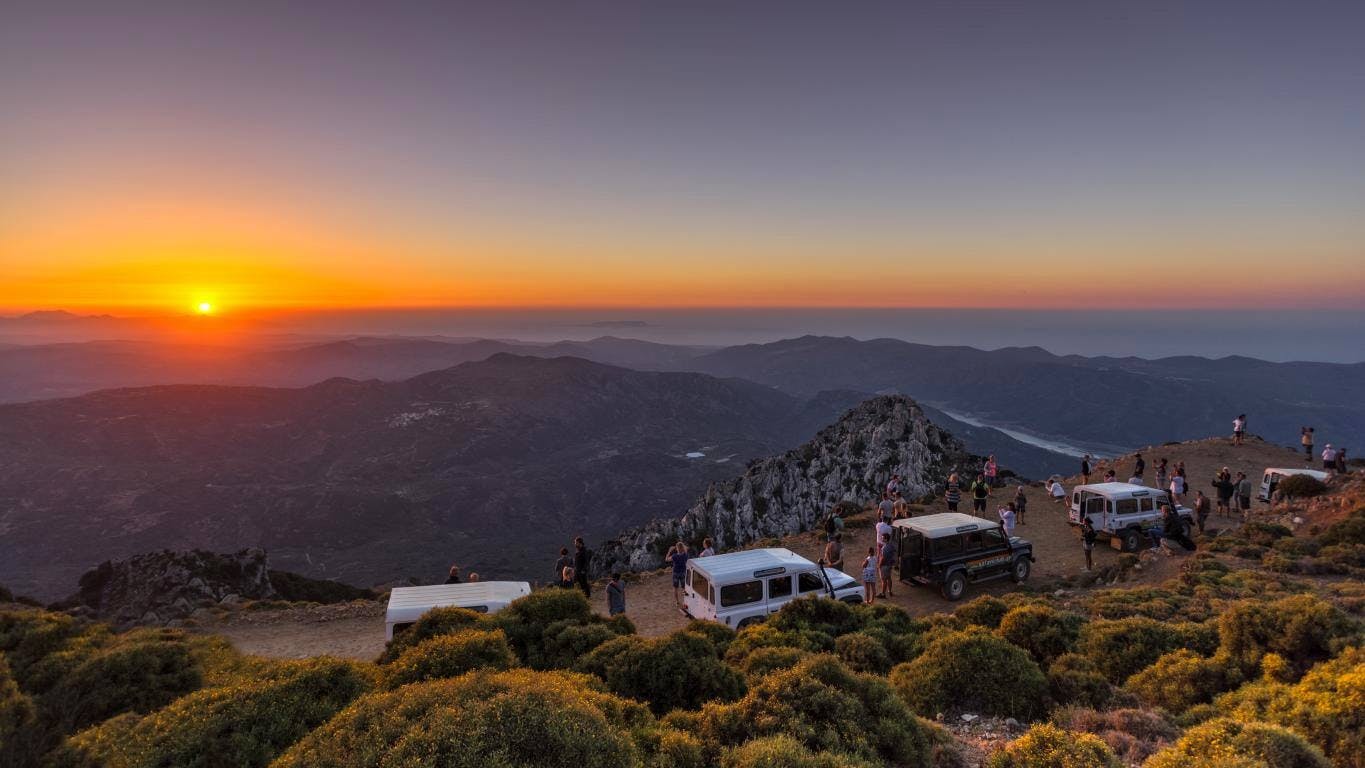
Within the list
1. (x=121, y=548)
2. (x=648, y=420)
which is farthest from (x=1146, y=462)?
(x=648, y=420)

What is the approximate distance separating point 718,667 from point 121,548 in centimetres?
10701

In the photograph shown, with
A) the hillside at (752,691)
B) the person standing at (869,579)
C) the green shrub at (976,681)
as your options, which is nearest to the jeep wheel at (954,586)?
the person standing at (869,579)

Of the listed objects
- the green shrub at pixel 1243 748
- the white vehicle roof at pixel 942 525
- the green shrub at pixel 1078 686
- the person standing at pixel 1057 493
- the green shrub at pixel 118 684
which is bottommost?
the person standing at pixel 1057 493

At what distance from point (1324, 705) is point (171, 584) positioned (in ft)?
115

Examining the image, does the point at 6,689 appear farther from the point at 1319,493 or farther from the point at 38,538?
the point at 38,538

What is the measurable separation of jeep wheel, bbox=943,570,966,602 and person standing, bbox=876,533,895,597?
1474mm

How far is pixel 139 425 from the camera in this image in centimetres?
12875

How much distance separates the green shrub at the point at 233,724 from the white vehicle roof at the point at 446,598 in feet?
14.6

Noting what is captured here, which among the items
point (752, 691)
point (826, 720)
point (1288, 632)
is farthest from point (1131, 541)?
point (752, 691)

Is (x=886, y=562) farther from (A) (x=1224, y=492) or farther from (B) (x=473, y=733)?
(A) (x=1224, y=492)

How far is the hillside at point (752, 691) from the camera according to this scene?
5.18 m

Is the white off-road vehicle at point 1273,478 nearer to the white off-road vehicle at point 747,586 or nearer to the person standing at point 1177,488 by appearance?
the person standing at point 1177,488

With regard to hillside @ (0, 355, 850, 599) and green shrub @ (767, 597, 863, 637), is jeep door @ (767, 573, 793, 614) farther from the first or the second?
hillside @ (0, 355, 850, 599)

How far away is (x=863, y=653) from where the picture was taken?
9.95 metres
